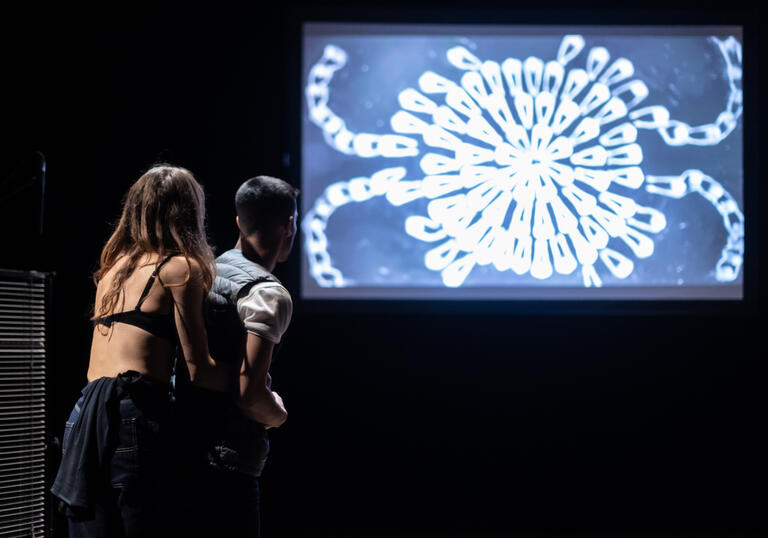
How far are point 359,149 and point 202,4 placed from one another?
1064mm

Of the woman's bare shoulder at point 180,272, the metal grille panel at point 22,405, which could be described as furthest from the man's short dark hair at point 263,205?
the metal grille panel at point 22,405

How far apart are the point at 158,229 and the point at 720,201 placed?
277 cm

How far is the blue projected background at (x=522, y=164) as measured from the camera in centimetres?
326

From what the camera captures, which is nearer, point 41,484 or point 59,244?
point 41,484

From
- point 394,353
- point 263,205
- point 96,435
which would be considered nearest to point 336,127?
point 394,353

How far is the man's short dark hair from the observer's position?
63.6 inches

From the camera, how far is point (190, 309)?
1433 mm

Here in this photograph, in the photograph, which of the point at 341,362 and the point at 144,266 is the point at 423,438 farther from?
the point at 144,266

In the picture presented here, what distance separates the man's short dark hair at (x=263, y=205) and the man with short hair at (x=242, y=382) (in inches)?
3.4

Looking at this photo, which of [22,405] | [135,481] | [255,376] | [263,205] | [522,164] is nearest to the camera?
[135,481]

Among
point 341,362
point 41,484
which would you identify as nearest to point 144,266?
point 41,484

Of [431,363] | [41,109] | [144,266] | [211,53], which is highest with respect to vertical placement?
[211,53]

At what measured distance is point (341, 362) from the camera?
3326 mm

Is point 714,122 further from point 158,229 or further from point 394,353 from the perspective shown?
point 158,229
